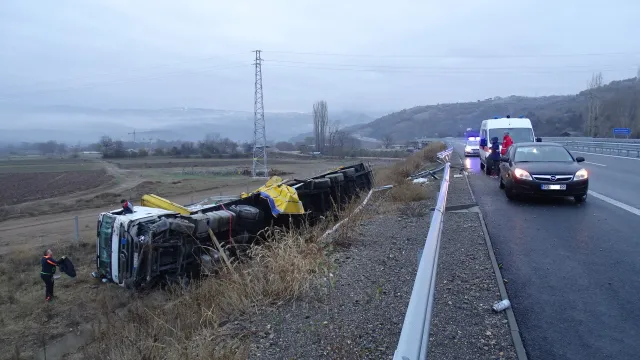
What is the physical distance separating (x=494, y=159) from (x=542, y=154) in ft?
19.0

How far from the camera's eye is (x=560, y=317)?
4.10 metres

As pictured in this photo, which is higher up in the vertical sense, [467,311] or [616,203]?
[616,203]

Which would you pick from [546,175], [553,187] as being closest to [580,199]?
[553,187]

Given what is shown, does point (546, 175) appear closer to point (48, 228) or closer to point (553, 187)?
point (553, 187)

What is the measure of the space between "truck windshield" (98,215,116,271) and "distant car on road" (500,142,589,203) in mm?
9148

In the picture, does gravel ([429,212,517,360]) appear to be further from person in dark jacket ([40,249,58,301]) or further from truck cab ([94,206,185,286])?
person in dark jacket ([40,249,58,301])

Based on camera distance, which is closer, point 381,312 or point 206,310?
point 381,312

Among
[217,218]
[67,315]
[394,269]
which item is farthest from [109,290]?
[394,269]

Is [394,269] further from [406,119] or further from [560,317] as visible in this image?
[406,119]

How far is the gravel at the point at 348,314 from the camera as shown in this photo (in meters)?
3.67

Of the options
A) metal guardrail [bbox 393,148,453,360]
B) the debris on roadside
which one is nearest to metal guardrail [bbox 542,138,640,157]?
the debris on roadside

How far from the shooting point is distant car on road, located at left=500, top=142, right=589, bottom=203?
9633mm

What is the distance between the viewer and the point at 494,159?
16.8m

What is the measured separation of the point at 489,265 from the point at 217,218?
20.2 feet
